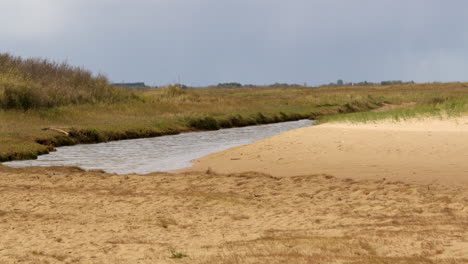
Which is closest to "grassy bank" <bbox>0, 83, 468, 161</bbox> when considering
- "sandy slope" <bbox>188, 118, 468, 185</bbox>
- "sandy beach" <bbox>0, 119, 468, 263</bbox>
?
"sandy slope" <bbox>188, 118, 468, 185</bbox>

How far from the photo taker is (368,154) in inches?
642

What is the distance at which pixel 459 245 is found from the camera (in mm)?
7445

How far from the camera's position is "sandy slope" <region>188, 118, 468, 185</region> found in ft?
44.7

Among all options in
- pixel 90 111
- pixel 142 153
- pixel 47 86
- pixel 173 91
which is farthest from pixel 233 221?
pixel 173 91

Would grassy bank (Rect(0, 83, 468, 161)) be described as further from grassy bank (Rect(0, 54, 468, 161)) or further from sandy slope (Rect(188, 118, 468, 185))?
sandy slope (Rect(188, 118, 468, 185))

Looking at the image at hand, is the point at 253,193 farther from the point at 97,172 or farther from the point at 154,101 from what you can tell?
the point at 154,101

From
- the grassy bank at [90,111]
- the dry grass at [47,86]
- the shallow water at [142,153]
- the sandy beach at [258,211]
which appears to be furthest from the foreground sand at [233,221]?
the dry grass at [47,86]

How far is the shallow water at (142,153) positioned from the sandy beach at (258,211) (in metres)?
1.64

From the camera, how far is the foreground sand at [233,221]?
24.8 ft

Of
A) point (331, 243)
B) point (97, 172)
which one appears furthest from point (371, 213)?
point (97, 172)

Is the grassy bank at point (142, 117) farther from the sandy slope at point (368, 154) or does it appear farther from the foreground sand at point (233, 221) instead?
the foreground sand at point (233, 221)

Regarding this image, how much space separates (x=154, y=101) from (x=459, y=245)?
3524cm

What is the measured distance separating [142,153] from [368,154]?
8446 mm

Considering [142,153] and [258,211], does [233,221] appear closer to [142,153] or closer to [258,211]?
[258,211]
